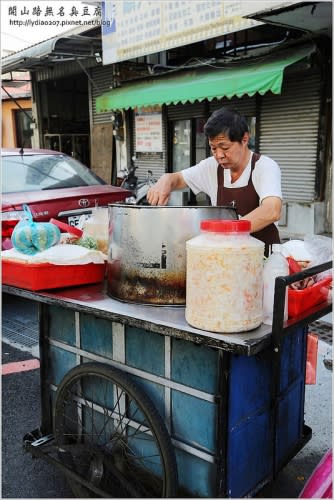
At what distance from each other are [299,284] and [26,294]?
4.15 ft

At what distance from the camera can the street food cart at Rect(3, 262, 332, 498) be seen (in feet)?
6.08

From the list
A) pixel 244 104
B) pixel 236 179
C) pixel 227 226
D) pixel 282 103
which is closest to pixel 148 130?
pixel 244 104

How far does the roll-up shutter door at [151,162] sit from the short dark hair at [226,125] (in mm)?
8669

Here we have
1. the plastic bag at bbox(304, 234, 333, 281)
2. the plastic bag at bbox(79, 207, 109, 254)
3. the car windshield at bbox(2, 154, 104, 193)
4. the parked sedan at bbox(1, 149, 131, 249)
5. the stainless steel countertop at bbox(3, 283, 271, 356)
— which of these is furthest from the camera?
the car windshield at bbox(2, 154, 104, 193)

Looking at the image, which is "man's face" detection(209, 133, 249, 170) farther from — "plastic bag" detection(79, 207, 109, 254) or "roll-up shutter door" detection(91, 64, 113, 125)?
"roll-up shutter door" detection(91, 64, 113, 125)

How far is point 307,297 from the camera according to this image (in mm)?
1953

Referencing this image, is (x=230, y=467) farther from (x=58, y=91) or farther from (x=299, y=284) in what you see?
(x=58, y=91)

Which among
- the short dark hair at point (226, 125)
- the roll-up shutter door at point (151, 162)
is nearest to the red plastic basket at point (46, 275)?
the short dark hair at point (226, 125)

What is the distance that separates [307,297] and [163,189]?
108 centimetres

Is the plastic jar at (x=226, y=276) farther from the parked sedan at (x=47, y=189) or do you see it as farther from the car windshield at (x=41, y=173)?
the car windshield at (x=41, y=173)

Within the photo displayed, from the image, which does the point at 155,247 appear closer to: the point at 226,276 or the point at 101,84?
the point at 226,276

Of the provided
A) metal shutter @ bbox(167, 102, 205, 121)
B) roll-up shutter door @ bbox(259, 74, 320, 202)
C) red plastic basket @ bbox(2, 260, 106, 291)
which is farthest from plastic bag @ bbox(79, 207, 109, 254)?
metal shutter @ bbox(167, 102, 205, 121)

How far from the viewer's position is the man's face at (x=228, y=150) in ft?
8.28

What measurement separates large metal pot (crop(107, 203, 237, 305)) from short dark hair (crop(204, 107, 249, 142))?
1.97 feet
